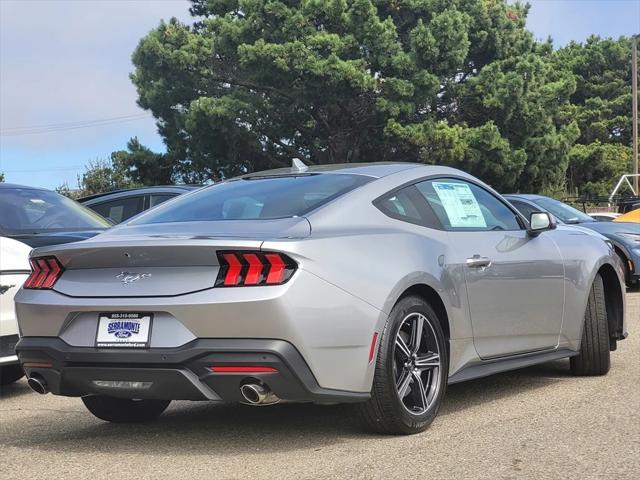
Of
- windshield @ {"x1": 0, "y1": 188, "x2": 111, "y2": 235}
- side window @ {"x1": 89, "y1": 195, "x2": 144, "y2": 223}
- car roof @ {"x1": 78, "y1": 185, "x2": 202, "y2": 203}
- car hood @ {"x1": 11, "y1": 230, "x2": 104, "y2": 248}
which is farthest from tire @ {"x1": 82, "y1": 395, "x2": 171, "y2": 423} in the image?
side window @ {"x1": 89, "y1": 195, "x2": 144, "y2": 223}

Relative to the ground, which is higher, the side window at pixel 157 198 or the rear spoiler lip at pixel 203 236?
the rear spoiler lip at pixel 203 236

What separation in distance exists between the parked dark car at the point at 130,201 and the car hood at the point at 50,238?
3.81 meters

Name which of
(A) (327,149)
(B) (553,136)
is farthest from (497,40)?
(A) (327,149)

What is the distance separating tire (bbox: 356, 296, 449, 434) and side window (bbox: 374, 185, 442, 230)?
49 cm

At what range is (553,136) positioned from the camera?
38156 millimetres

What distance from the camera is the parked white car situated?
19.1ft

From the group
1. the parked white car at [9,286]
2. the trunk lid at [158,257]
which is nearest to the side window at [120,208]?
the parked white car at [9,286]

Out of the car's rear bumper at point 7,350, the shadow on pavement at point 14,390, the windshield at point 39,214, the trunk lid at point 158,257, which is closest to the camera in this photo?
the trunk lid at point 158,257

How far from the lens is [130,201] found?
1108 cm

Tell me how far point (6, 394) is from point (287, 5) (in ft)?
96.3

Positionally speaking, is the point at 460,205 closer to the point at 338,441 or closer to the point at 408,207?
the point at 408,207

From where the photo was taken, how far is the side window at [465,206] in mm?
5059

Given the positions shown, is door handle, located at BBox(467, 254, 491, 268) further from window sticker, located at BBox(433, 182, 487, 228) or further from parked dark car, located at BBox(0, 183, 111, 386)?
parked dark car, located at BBox(0, 183, 111, 386)

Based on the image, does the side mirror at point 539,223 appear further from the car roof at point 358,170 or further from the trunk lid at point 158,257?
the trunk lid at point 158,257
